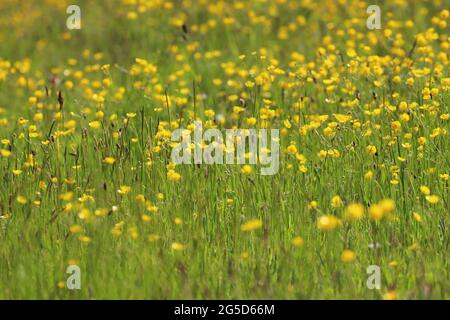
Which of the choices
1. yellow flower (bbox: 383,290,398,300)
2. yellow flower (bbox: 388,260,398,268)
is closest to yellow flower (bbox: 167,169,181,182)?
yellow flower (bbox: 388,260,398,268)

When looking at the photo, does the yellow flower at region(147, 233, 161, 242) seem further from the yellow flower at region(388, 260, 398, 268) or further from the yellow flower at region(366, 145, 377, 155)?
the yellow flower at region(366, 145, 377, 155)

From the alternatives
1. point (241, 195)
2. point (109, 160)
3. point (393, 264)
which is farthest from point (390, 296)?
point (109, 160)

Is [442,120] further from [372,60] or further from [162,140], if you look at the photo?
[162,140]

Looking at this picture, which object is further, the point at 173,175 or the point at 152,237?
the point at 173,175

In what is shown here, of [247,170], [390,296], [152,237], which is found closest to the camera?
[390,296]

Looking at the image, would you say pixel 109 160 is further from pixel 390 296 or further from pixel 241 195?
pixel 390 296

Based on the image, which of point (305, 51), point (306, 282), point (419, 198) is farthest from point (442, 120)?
point (305, 51)

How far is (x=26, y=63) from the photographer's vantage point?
26.0 ft

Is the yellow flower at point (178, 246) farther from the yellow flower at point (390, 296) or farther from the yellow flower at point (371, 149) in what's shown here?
the yellow flower at point (371, 149)

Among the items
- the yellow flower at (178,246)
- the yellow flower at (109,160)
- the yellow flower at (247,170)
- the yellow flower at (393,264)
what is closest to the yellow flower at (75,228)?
the yellow flower at (178,246)
